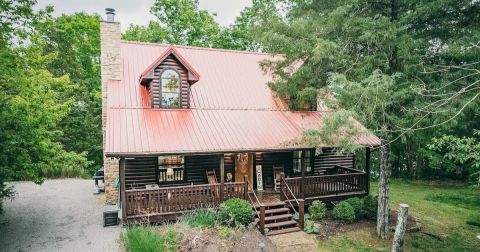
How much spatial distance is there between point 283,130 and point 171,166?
5.49 m

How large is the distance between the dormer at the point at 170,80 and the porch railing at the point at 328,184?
245 inches

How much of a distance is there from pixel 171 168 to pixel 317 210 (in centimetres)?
677

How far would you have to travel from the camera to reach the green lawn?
1196 cm

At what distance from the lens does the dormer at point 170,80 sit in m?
14.6

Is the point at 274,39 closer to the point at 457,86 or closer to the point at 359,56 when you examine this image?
the point at 359,56

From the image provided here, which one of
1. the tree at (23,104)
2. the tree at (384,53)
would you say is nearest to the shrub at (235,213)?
the tree at (384,53)

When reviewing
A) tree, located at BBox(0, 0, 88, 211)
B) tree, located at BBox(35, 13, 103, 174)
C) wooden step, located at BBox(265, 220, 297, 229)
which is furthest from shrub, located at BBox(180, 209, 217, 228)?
tree, located at BBox(35, 13, 103, 174)

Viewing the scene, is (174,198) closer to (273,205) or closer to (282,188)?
(273,205)

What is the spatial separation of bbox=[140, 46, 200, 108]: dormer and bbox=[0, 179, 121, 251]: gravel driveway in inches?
223

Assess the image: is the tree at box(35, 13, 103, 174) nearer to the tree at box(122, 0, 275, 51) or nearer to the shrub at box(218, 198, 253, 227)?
the tree at box(122, 0, 275, 51)

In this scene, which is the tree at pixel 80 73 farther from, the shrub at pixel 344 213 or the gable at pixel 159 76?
the shrub at pixel 344 213

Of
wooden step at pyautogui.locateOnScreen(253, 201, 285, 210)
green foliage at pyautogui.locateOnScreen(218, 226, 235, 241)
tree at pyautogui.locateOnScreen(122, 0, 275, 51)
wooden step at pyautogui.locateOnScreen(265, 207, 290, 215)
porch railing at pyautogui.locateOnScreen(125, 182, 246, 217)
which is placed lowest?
green foliage at pyautogui.locateOnScreen(218, 226, 235, 241)

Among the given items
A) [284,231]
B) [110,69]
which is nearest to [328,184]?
[284,231]

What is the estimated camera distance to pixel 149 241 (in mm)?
9656
